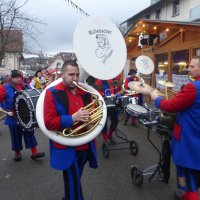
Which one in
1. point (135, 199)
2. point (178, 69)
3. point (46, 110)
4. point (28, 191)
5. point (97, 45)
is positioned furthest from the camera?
point (178, 69)

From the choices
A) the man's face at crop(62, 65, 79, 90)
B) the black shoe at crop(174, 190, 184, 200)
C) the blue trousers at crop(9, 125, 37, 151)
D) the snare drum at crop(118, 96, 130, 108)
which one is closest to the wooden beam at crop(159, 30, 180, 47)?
the snare drum at crop(118, 96, 130, 108)

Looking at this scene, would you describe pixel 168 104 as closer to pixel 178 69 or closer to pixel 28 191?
pixel 28 191

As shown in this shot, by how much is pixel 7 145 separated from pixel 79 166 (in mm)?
4153

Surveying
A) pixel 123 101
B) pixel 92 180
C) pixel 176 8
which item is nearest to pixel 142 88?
pixel 92 180

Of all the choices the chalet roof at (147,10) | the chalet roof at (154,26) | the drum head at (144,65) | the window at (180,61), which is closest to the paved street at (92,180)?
the drum head at (144,65)

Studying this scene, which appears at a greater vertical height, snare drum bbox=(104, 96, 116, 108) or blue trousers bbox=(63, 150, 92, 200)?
snare drum bbox=(104, 96, 116, 108)

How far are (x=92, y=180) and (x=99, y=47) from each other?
239 centimetres

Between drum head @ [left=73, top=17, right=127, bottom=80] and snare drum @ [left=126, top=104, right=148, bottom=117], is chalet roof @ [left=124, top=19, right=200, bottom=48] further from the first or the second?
drum head @ [left=73, top=17, right=127, bottom=80]

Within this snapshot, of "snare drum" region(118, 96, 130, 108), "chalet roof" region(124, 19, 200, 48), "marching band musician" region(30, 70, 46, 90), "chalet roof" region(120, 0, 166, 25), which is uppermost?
"chalet roof" region(120, 0, 166, 25)

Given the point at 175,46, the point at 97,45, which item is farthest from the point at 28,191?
the point at 175,46

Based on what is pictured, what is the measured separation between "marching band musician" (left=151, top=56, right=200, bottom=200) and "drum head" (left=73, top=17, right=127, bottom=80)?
633 millimetres

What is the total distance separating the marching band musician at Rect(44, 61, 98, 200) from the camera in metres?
2.79

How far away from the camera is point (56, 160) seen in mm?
2943

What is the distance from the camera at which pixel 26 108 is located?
4.75 meters
